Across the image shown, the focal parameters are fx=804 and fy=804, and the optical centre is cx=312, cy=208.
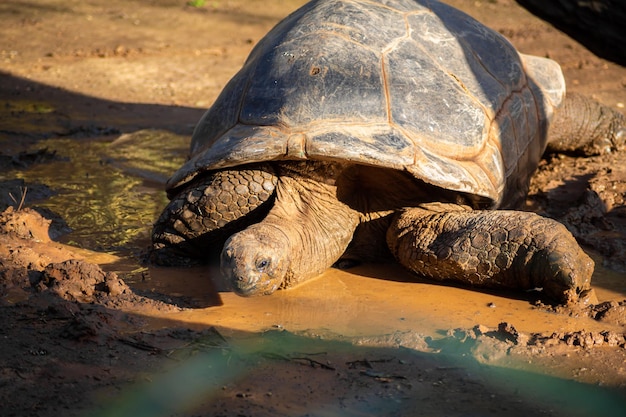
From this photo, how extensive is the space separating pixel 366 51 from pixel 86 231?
2.24 m

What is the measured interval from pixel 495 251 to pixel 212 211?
161cm

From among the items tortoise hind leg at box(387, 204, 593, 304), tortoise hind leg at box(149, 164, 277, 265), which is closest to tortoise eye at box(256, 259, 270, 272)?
tortoise hind leg at box(149, 164, 277, 265)

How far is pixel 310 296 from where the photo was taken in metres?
4.44

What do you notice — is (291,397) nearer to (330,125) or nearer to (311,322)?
(311,322)

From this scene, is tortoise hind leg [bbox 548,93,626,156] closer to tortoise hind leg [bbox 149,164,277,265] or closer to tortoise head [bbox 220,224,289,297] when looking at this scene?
tortoise hind leg [bbox 149,164,277,265]

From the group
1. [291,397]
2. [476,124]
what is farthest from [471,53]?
[291,397]

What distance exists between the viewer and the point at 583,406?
10.6 ft

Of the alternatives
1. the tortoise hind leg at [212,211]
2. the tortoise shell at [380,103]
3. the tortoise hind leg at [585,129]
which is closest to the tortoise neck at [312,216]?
the tortoise hind leg at [212,211]

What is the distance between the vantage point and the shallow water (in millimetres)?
4016

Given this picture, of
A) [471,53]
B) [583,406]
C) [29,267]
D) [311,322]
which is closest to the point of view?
[583,406]

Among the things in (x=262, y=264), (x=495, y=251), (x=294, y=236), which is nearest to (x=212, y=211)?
(x=294, y=236)

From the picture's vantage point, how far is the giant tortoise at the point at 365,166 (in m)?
4.38

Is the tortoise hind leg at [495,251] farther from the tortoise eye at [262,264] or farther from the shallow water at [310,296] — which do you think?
the tortoise eye at [262,264]

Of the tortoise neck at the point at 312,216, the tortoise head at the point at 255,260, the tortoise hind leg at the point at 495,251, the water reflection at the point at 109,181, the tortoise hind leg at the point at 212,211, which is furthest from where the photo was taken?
the water reflection at the point at 109,181
